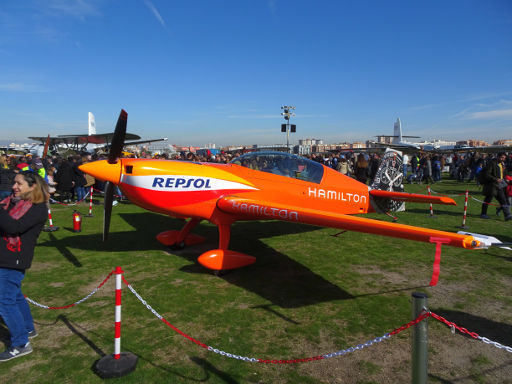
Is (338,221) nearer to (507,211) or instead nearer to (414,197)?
(414,197)

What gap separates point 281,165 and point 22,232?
456 cm

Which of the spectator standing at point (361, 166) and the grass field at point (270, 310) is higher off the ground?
the spectator standing at point (361, 166)

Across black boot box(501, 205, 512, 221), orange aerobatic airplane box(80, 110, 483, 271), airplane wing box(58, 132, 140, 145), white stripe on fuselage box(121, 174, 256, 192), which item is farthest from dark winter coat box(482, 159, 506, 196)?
airplane wing box(58, 132, 140, 145)

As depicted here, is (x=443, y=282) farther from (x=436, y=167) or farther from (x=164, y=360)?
(x=436, y=167)

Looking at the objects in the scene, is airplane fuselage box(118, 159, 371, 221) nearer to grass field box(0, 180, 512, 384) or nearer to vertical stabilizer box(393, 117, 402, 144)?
grass field box(0, 180, 512, 384)

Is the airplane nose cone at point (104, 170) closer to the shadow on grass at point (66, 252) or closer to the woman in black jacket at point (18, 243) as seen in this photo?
the shadow on grass at point (66, 252)

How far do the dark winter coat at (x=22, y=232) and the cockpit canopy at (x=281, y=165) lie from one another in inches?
154

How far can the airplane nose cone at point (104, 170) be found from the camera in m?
5.32

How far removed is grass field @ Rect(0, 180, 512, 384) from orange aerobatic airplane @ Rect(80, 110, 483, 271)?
844 mm

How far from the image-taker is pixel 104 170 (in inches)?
211

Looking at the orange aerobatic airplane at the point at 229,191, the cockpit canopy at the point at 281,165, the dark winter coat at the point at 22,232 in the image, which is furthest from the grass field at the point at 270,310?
the cockpit canopy at the point at 281,165

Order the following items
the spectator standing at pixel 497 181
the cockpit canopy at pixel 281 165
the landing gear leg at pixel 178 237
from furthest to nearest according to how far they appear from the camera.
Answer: the spectator standing at pixel 497 181 → the landing gear leg at pixel 178 237 → the cockpit canopy at pixel 281 165

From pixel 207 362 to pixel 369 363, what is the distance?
1.65 m

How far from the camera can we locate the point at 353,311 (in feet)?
13.9
